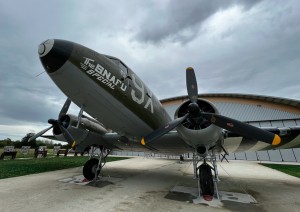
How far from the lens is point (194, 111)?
18.5 ft

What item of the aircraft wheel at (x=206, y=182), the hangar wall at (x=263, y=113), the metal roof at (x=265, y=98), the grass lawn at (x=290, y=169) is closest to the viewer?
the aircraft wheel at (x=206, y=182)

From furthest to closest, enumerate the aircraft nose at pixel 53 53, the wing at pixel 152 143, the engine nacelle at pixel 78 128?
the engine nacelle at pixel 78 128, the wing at pixel 152 143, the aircraft nose at pixel 53 53

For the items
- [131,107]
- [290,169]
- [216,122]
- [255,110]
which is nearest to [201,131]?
[216,122]

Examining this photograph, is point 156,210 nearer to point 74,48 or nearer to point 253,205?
point 253,205

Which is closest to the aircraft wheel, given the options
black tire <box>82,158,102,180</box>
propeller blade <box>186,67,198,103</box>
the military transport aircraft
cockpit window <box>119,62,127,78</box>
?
the military transport aircraft

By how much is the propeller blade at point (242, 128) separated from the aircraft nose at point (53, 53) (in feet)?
15.0

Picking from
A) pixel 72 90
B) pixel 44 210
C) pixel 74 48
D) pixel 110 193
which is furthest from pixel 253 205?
pixel 74 48

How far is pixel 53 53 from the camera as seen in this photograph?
459cm

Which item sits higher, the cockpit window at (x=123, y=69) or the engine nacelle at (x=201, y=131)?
the cockpit window at (x=123, y=69)

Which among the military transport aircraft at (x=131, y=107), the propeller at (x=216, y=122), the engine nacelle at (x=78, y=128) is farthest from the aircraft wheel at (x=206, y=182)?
the engine nacelle at (x=78, y=128)

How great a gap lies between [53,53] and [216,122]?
17.1ft

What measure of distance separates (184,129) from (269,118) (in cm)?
2647

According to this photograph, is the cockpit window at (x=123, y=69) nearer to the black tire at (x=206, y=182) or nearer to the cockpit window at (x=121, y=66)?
the cockpit window at (x=121, y=66)

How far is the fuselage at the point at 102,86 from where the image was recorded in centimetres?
479
